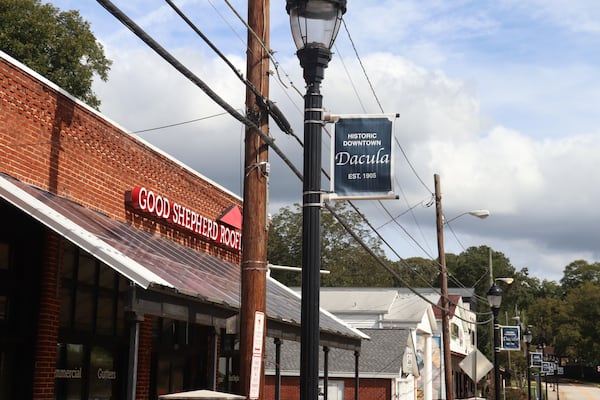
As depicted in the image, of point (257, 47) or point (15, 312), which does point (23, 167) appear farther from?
point (257, 47)

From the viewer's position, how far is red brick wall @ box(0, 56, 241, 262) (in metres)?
13.9

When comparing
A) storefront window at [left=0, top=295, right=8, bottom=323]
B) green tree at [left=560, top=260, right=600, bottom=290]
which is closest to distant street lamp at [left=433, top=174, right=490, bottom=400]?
storefront window at [left=0, top=295, right=8, bottom=323]

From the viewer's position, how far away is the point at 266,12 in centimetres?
1145

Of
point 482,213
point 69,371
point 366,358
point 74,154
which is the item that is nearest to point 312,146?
point 74,154

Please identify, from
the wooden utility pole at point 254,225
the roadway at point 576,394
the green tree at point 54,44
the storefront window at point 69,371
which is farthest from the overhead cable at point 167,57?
the roadway at point 576,394

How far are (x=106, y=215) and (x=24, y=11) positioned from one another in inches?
1186

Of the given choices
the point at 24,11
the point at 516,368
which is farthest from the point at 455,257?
the point at 24,11

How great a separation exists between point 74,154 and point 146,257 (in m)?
2.92

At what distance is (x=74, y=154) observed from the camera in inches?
614

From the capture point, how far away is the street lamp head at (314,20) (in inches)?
309

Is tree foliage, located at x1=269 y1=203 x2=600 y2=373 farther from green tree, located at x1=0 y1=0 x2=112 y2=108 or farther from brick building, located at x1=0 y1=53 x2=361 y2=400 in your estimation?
brick building, located at x1=0 y1=53 x2=361 y2=400

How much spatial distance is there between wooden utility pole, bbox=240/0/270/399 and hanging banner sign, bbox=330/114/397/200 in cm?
233

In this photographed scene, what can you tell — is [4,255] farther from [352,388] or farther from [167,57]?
[352,388]

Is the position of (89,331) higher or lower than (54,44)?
lower
